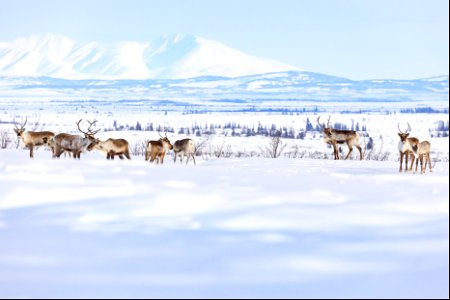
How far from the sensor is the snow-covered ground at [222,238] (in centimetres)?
546

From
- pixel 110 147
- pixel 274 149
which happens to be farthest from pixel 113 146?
pixel 274 149

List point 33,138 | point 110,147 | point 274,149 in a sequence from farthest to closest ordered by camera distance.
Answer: point 274,149 → point 33,138 → point 110,147

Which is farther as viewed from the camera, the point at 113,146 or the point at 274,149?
the point at 274,149

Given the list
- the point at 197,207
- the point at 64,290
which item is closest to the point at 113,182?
the point at 197,207

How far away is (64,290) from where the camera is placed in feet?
18.0

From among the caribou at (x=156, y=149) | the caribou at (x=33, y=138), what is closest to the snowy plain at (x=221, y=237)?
the caribou at (x=156, y=149)

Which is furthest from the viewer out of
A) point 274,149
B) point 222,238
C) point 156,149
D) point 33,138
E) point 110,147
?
point 274,149

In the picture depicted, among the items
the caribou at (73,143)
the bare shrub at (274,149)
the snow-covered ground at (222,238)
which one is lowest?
the snow-covered ground at (222,238)

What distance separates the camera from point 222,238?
6434 mm

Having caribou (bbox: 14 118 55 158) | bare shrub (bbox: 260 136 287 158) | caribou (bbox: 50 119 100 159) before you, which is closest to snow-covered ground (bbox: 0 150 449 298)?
caribou (bbox: 50 119 100 159)

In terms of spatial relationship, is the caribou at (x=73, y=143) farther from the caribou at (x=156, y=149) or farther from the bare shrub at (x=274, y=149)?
the bare shrub at (x=274, y=149)

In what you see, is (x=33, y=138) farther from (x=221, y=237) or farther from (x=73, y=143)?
(x=221, y=237)

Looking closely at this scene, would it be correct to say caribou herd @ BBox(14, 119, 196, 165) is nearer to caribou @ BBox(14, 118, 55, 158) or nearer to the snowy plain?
caribou @ BBox(14, 118, 55, 158)

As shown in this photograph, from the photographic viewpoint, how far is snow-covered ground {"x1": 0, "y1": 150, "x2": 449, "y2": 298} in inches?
215
